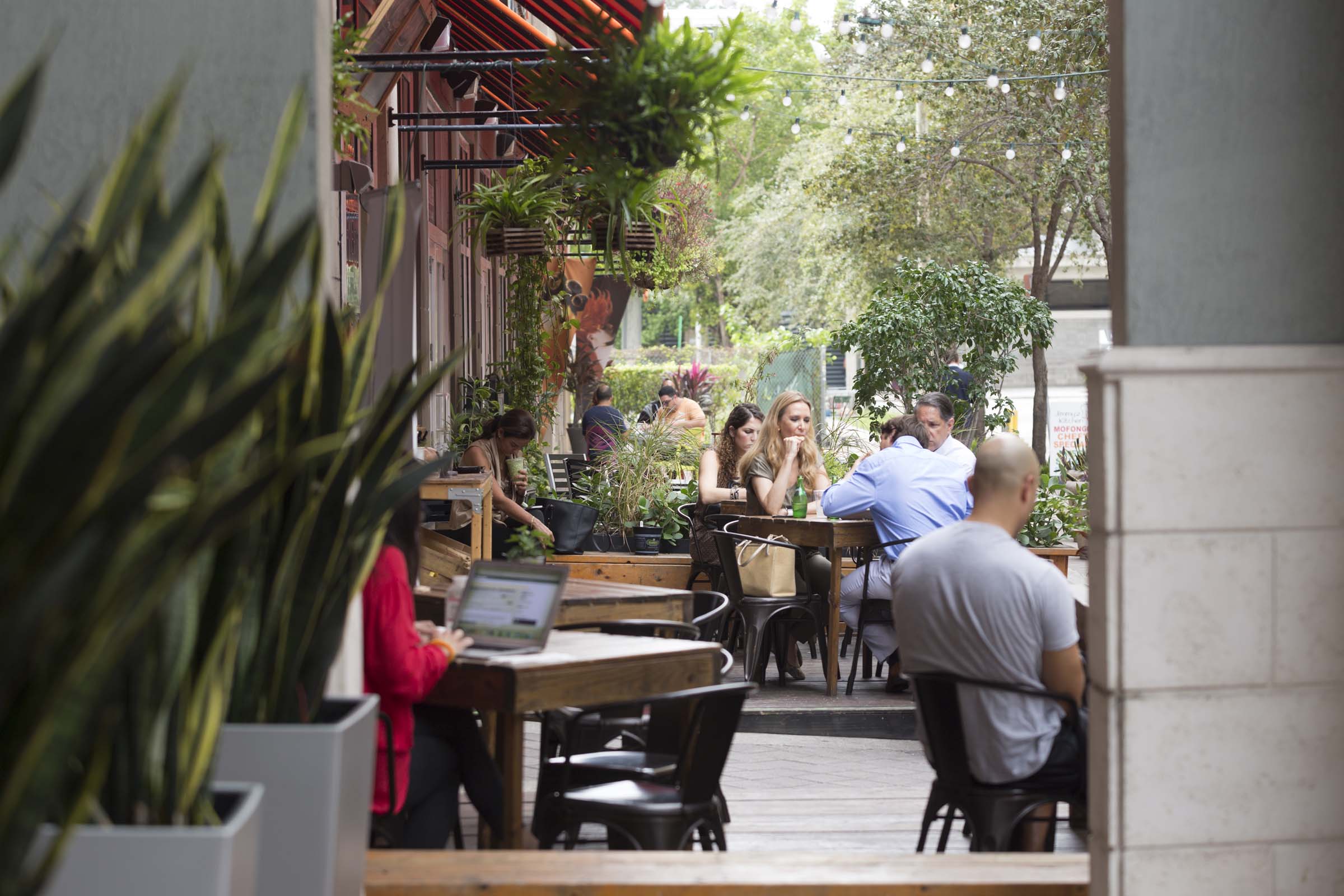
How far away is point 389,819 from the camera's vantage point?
9.78 feet

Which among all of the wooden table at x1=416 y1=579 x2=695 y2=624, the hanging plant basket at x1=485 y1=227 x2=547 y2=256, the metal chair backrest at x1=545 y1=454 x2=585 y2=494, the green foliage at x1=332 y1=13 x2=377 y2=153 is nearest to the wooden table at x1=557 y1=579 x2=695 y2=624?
the wooden table at x1=416 y1=579 x2=695 y2=624

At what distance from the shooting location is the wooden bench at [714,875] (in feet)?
8.00

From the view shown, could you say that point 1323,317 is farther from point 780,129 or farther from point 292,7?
point 780,129

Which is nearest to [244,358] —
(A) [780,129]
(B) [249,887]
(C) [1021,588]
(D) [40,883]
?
(D) [40,883]

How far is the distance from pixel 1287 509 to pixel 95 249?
2.00m

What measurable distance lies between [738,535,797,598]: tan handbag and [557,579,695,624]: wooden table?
7.53 feet

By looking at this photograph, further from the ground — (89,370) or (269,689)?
(89,370)

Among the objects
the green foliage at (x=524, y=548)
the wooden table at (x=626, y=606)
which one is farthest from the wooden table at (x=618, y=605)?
the green foliage at (x=524, y=548)

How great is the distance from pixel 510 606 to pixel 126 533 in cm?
197

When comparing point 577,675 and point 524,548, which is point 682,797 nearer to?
point 577,675

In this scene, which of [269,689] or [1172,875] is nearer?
[269,689]

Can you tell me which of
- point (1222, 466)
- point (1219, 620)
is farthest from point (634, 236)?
point (1219, 620)

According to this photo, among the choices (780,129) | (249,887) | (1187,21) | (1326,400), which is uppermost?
(780,129)

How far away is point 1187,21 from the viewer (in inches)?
95.6
